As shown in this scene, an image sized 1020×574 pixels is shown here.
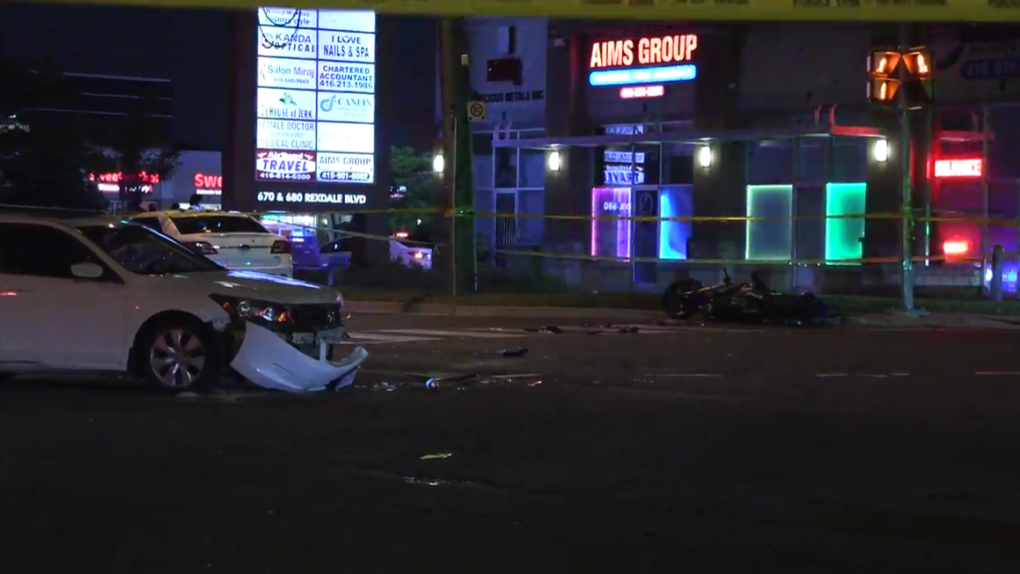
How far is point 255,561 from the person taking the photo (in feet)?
23.1

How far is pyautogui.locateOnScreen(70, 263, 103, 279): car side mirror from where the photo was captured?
12453 millimetres

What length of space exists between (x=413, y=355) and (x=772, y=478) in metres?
7.58

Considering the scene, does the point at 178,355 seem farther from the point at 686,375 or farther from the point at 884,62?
the point at 884,62

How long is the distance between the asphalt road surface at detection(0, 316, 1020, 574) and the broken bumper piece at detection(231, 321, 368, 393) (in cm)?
23

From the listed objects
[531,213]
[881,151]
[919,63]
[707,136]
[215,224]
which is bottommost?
[215,224]

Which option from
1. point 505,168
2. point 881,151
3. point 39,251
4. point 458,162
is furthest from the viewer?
point 505,168

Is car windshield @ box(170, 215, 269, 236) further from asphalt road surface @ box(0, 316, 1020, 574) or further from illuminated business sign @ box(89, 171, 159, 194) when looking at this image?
illuminated business sign @ box(89, 171, 159, 194)

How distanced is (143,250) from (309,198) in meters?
28.6

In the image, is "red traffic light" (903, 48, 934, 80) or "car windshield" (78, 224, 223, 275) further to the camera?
"red traffic light" (903, 48, 934, 80)

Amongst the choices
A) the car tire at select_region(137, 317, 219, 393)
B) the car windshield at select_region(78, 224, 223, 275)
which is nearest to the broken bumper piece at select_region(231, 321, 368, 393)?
the car tire at select_region(137, 317, 219, 393)

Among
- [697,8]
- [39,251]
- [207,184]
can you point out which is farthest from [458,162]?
[207,184]

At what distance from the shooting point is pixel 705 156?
31.4 m

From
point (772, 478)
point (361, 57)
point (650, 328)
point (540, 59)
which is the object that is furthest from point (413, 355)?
point (361, 57)

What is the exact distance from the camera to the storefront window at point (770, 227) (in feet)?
100
